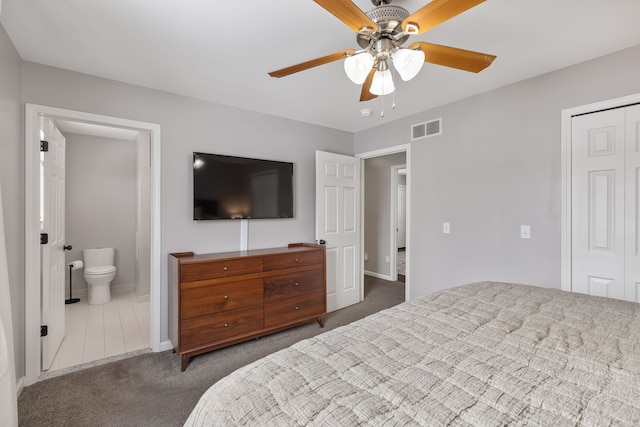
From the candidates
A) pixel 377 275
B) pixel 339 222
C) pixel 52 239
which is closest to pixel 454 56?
pixel 339 222

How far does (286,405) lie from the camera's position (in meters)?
0.75

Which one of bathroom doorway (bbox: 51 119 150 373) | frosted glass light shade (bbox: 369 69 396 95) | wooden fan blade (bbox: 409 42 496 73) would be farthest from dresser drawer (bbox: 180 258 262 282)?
wooden fan blade (bbox: 409 42 496 73)

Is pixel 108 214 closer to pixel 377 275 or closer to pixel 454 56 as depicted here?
pixel 377 275

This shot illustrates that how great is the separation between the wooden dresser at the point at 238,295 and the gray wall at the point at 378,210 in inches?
91.0

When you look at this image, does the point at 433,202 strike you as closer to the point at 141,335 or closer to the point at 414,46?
the point at 414,46

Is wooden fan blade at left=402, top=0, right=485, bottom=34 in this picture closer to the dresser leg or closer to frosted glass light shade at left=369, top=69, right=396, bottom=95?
frosted glass light shade at left=369, top=69, right=396, bottom=95

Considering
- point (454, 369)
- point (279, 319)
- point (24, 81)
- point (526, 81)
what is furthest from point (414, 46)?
point (24, 81)

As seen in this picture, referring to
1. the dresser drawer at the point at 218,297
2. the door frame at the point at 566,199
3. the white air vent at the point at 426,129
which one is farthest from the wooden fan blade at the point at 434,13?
the dresser drawer at the point at 218,297

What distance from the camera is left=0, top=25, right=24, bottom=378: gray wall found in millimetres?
1785

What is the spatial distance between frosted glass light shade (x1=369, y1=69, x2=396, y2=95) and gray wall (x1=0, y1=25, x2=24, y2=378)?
7.17ft

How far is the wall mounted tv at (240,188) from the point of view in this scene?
2.80 meters

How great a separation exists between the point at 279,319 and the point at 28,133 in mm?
2478

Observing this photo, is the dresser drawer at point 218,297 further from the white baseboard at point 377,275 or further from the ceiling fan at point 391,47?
the white baseboard at point 377,275

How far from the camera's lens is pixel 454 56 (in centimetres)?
145
